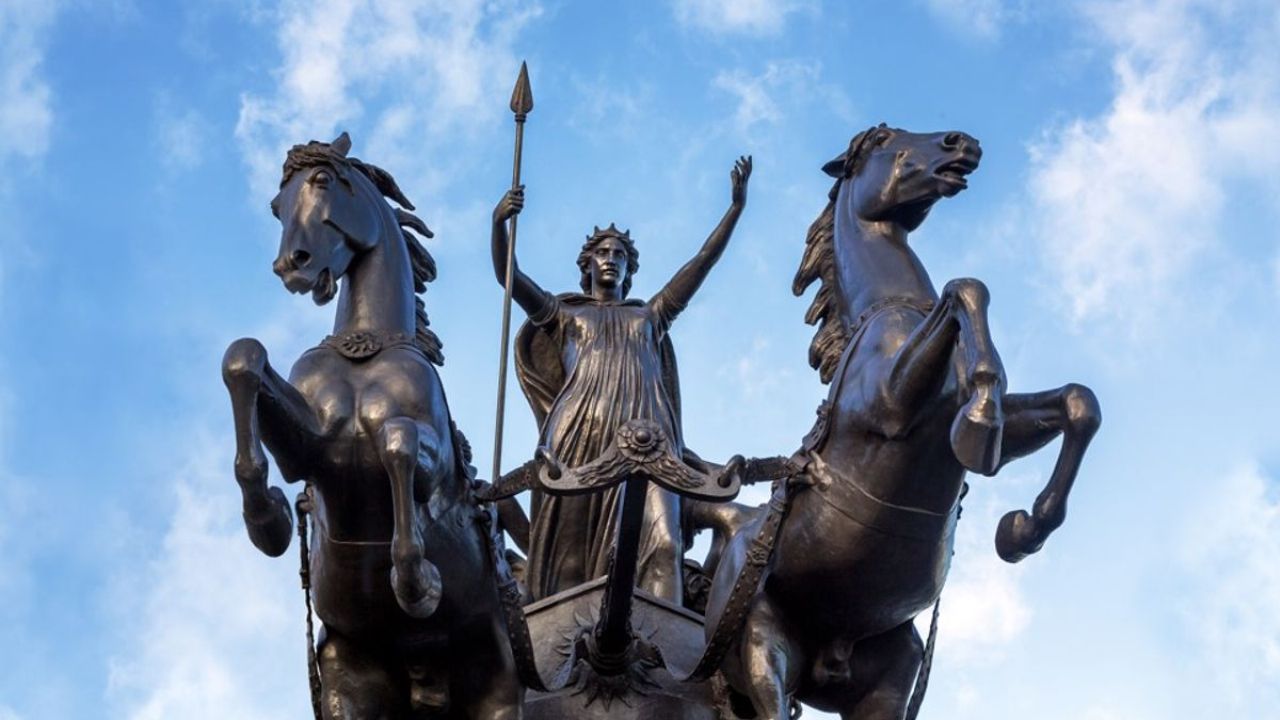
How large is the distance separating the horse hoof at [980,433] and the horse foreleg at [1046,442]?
2.65 feet

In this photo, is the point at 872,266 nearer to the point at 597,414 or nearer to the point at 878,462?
the point at 878,462

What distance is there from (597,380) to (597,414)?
0.29 m

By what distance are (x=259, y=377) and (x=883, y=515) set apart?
10.5ft

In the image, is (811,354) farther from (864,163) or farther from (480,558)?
(480,558)

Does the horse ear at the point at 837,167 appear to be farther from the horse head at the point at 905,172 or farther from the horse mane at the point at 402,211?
the horse mane at the point at 402,211

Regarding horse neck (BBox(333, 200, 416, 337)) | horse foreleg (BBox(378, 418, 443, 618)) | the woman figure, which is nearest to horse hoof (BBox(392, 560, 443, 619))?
horse foreleg (BBox(378, 418, 443, 618))

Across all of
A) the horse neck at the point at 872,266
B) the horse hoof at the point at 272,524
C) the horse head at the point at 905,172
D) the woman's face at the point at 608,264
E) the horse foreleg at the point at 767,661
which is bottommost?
the horse foreleg at the point at 767,661

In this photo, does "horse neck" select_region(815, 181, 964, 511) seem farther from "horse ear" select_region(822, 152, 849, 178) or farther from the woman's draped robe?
the woman's draped robe

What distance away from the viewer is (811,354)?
11.4 metres

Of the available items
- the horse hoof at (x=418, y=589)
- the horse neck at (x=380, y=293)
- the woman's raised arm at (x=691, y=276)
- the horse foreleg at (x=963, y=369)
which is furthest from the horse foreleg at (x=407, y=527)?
the woman's raised arm at (x=691, y=276)

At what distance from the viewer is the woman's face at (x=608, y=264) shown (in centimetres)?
1466

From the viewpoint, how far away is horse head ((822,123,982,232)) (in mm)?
11172

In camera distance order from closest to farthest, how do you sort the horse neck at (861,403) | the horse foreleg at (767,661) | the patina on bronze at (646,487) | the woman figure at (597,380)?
the patina on bronze at (646,487), the horse neck at (861,403), the horse foreleg at (767,661), the woman figure at (597,380)

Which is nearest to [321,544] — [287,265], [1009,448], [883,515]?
[287,265]
